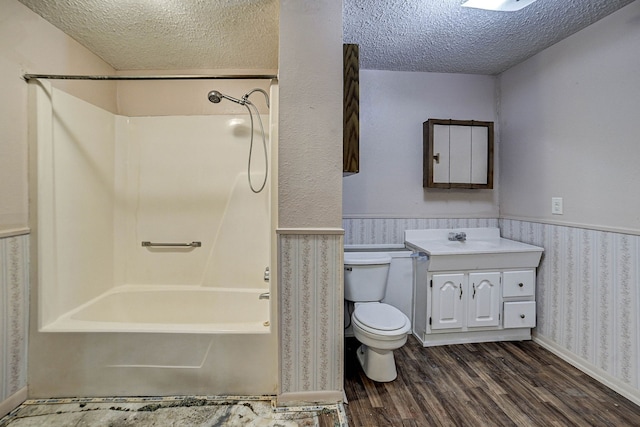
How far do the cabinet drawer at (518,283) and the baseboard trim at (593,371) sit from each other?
374 mm

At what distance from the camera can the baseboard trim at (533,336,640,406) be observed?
1.57m

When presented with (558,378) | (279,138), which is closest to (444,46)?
(279,138)

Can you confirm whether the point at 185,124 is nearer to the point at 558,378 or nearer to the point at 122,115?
the point at 122,115

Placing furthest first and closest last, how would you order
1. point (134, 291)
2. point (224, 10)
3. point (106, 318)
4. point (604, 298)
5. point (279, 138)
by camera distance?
point (134, 291), point (106, 318), point (604, 298), point (224, 10), point (279, 138)

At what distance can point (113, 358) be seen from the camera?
1533 millimetres

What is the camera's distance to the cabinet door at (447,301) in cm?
207

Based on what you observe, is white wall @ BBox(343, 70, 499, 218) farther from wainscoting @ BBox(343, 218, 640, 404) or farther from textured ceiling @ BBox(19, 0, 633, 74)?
wainscoting @ BBox(343, 218, 640, 404)

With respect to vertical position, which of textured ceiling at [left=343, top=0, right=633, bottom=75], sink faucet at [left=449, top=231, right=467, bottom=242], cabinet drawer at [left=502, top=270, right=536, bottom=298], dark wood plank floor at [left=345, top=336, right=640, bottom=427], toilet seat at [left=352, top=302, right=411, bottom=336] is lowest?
dark wood plank floor at [left=345, top=336, right=640, bottom=427]

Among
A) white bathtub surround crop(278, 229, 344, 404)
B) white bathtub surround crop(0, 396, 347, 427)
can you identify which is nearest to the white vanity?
white bathtub surround crop(278, 229, 344, 404)

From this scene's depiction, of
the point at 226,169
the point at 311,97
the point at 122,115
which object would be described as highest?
the point at 122,115

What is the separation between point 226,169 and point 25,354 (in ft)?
5.16

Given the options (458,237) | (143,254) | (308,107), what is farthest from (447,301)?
(143,254)

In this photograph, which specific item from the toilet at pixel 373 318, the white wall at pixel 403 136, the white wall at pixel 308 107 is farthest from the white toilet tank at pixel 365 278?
the white wall at pixel 308 107

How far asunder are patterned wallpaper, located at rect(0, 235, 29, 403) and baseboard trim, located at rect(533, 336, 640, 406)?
131 inches
